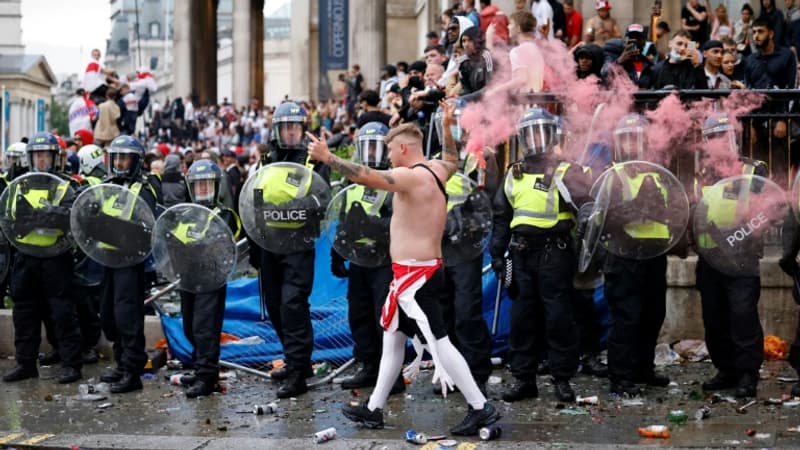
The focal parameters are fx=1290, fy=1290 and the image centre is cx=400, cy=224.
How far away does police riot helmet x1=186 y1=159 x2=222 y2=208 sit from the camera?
10211mm

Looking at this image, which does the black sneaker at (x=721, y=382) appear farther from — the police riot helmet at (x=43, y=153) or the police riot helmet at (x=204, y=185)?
the police riot helmet at (x=43, y=153)

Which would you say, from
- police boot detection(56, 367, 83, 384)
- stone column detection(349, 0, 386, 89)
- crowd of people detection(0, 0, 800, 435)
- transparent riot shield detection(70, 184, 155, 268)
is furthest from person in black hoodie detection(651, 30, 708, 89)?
stone column detection(349, 0, 386, 89)

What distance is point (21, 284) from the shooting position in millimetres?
10914

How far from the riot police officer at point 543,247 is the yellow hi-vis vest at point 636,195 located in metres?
0.28

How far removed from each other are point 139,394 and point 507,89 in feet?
13.1

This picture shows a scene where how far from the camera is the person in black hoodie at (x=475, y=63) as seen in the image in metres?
11.5

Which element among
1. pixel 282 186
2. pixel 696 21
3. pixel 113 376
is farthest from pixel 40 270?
pixel 696 21

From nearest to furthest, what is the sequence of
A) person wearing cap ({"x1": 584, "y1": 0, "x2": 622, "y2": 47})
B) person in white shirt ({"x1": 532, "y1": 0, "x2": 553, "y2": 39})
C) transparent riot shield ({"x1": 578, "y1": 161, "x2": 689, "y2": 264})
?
transparent riot shield ({"x1": 578, "y1": 161, "x2": 689, "y2": 264}), person wearing cap ({"x1": 584, "y1": 0, "x2": 622, "y2": 47}), person in white shirt ({"x1": 532, "y1": 0, "x2": 553, "y2": 39})

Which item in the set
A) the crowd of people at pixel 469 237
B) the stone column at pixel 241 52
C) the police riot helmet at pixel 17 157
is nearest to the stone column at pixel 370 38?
the crowd of people at pixel 469 237

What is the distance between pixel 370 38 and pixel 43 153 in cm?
1950

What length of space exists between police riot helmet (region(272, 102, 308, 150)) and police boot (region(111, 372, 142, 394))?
2.21 m

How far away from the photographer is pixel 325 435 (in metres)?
8.03

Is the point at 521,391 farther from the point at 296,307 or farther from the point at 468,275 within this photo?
the point at 296,307

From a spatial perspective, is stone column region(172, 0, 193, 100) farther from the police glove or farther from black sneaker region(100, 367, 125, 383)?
the police glove
